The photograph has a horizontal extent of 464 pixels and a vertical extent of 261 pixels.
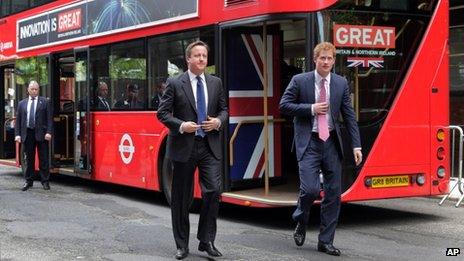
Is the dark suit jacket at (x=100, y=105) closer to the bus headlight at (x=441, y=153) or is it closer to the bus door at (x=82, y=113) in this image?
the bus door at (x=82, y=113)

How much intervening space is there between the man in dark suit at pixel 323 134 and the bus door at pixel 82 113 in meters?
5.99

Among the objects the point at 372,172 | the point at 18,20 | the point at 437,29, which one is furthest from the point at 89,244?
the point at 18,20

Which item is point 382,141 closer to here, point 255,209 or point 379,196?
point 379,196

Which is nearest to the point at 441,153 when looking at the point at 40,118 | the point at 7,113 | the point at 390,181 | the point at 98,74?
the point at 390,181

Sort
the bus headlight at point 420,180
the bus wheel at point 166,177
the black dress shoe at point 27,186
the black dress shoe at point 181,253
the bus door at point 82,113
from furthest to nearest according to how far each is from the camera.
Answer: the black dress shoe at point 27,186, the bus door at point 82,113, the bus wheel at point 166,177, the bus headlight at point 420,180, the black dress shoe at point 181,253

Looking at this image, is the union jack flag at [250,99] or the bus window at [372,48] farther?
the union jack flag at [250,99]

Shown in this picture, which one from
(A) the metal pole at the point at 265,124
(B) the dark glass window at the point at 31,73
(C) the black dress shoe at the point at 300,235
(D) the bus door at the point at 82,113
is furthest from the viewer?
(B) the dark glass window at the point at 31,73

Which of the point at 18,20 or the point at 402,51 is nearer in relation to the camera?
the point at 402,51

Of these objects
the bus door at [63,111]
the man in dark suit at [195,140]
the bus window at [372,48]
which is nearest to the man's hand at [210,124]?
the man in dark suit at [195,140]

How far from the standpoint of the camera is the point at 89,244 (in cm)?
749

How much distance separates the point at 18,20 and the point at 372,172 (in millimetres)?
9471

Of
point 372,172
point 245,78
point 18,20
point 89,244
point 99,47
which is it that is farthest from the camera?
point 18,20

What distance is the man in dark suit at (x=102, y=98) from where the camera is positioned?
1175 cm

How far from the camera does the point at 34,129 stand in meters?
12.7
